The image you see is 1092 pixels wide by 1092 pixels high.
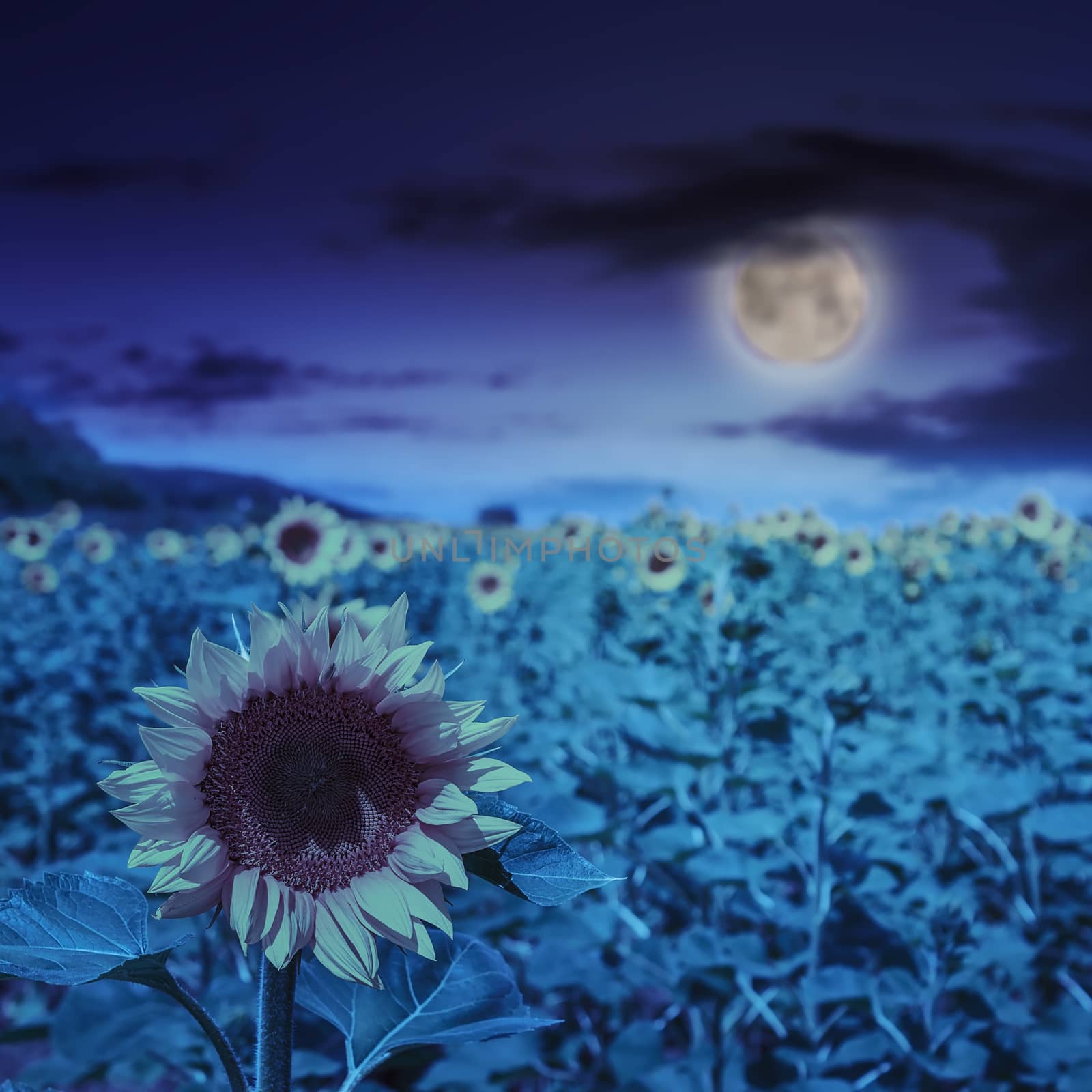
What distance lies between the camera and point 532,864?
1.72 feet

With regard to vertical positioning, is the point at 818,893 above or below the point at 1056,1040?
above

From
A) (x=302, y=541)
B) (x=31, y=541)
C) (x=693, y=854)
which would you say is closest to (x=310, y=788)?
(x=693, y=854)

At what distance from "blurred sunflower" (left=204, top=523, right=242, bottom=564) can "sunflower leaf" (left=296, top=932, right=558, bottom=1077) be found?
5.59 metres

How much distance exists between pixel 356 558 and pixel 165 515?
6.42 metres

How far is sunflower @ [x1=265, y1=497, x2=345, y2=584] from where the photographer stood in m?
3.45

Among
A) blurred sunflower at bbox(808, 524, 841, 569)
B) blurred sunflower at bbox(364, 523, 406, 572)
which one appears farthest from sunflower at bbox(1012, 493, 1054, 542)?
blurred sunflower at bbox(364, 523, 406, 572)

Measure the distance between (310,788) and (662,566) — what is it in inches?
128

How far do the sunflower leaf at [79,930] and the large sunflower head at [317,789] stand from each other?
39 millimetres

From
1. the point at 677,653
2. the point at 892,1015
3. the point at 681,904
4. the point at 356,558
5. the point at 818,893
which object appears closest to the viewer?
the point at 818,893

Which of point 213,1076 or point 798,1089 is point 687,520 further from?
point 213,1076

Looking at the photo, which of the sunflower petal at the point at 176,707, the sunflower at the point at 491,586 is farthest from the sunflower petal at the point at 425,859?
the sunflower at the point at 491,586

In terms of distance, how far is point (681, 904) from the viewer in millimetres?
2637

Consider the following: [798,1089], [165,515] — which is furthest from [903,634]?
[165,515]

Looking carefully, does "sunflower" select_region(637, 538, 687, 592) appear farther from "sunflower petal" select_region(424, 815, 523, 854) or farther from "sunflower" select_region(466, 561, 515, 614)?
"sunflower petal" select_region(424, 815, 523, 854)
